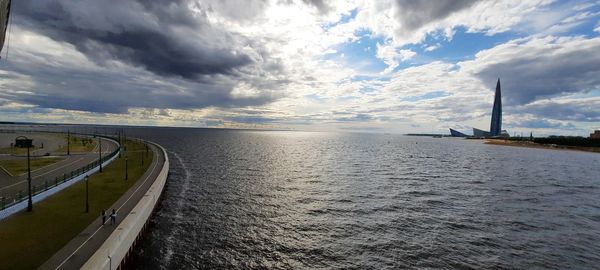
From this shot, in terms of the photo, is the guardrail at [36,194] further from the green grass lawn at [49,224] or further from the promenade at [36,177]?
the green grass lawn at [49,224]

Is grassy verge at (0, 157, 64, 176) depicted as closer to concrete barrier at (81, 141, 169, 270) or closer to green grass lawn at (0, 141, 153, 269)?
green grass lawn at (0, 141, 153, 269)

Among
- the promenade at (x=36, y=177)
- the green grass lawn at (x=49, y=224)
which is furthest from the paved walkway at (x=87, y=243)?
the promenade at (x=36, y=177)

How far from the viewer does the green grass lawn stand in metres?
22.1

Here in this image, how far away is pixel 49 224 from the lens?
2833 centimetres

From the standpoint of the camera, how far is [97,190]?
42500 millimetres

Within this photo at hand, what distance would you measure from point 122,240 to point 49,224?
8815 millimetres

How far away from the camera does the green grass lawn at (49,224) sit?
72.6 ft

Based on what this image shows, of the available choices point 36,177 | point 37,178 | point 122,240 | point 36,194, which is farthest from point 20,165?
point 122,240

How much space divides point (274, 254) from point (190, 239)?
393 inches

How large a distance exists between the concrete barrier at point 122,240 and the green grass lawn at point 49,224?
12.0 ft

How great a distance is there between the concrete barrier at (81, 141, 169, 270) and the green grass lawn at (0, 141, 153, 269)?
12.0 ft

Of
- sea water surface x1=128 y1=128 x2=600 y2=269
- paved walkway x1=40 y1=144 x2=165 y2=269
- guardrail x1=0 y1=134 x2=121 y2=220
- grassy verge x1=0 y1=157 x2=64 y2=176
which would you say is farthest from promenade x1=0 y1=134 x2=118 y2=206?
sea water surface x1=128 y1=128 x2=600 y2=269

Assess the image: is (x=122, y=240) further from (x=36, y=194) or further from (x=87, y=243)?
(x=36, y=194)

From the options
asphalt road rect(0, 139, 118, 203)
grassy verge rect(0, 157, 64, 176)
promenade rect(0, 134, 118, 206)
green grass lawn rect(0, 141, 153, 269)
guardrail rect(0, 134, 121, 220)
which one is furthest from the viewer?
grassy verge rect(0, 157, 64, 176)
